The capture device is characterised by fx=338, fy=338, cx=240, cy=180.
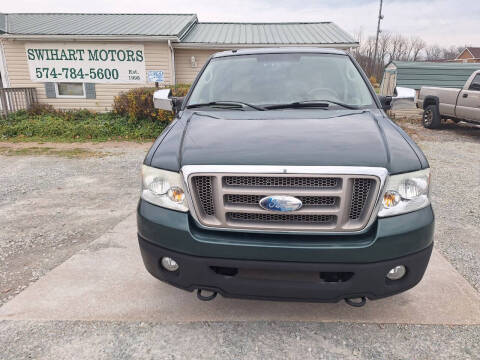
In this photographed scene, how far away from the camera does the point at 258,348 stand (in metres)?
2.14

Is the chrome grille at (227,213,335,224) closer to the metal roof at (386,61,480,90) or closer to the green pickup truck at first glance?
the green pickup truck

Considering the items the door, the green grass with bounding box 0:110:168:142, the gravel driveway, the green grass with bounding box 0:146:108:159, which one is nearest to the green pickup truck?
the gravel driveway

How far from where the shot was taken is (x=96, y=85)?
12688 mm

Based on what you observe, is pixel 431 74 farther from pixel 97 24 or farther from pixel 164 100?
pixel 97 24

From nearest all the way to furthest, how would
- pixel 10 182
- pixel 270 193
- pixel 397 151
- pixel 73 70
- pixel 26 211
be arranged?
1. pixel 270 193
2. pixel 397 151
3. pixel 26 211
4. pixel 10 182
5. pixel 73 70

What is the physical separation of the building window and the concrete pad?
11634 millimetres

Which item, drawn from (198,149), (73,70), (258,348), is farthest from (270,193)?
(73,70)

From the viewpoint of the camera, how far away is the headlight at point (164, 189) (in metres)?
2.02

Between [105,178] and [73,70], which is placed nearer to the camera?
[105,178]

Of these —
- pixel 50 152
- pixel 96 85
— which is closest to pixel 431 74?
pixel 96 85

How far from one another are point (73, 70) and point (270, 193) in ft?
42.9

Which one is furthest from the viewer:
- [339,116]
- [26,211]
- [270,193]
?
[26,211]

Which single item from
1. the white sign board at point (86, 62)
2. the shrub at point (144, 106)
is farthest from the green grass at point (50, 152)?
the white sign board at point (86, 62)

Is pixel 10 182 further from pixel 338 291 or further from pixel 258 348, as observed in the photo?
pixel 338 291
